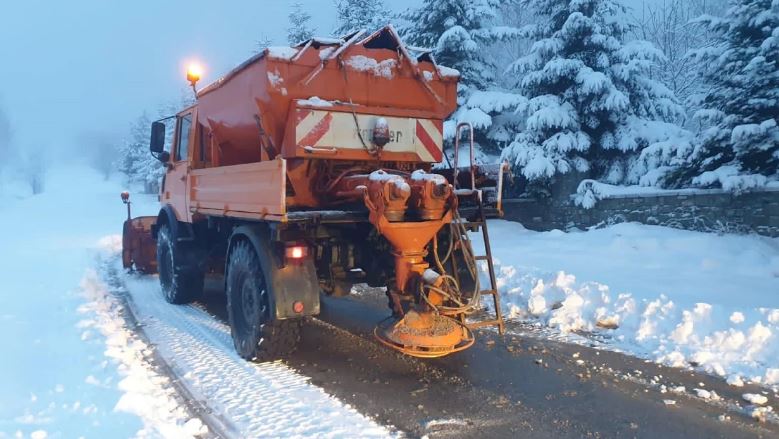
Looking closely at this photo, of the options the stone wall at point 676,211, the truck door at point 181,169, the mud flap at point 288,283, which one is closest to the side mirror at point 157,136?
the truck door at point 181,169

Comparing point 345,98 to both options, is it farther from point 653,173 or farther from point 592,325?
point 653,173

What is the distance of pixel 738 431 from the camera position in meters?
3.79

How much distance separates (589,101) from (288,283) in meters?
11.0

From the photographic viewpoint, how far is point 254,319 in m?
5.27

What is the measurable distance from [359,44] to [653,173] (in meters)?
8.69

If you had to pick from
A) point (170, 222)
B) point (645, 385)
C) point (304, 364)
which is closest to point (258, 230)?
point (304, 364)

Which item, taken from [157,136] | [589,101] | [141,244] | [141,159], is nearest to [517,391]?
[157,136]

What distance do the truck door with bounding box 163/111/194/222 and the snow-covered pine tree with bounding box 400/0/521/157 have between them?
25.9 feet

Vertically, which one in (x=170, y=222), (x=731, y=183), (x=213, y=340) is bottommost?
(x=213, y=340)

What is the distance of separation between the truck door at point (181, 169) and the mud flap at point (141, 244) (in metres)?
2.04

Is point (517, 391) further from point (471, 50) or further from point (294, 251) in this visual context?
point (471, 50)

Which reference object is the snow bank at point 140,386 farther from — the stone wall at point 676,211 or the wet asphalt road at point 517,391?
the stone wall at point 676,211

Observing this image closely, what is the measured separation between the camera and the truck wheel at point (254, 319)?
5133mm

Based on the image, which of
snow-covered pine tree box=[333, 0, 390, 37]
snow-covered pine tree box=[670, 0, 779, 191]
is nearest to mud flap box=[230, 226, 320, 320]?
snow-covered pine tree box=[670, 0, 779, 191]
